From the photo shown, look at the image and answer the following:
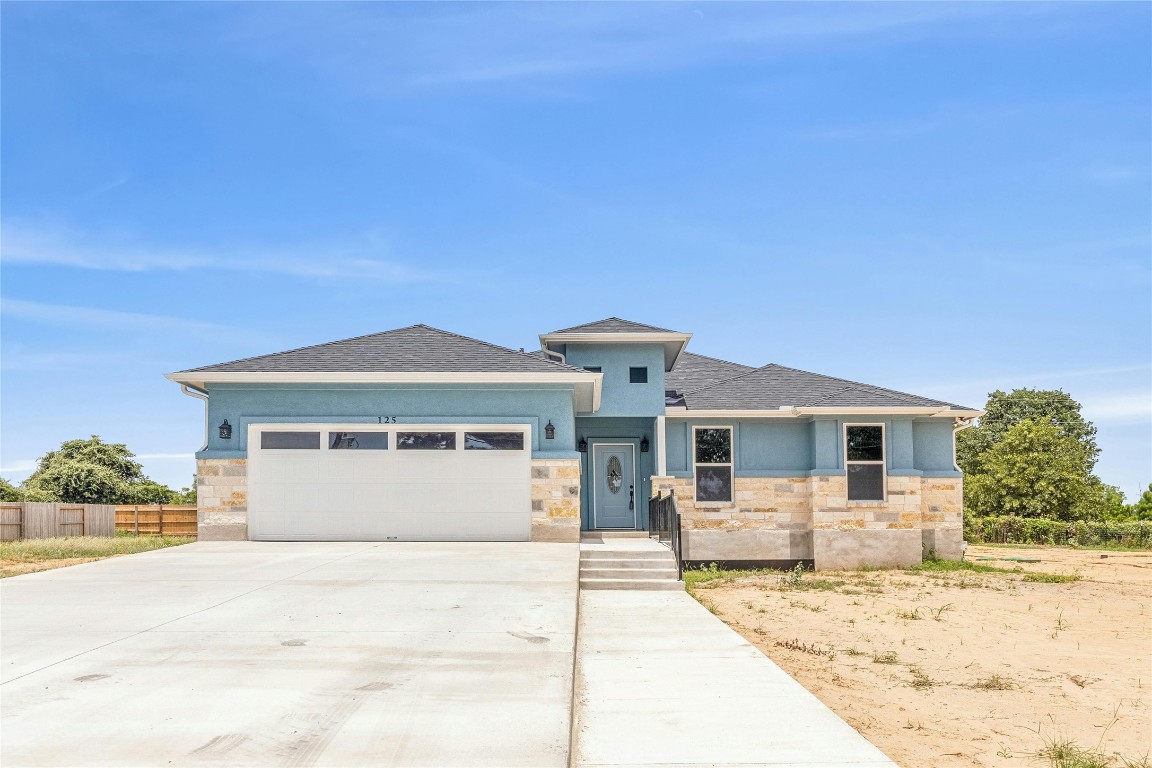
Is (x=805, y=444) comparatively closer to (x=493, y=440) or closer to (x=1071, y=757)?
(x=493, y=440)

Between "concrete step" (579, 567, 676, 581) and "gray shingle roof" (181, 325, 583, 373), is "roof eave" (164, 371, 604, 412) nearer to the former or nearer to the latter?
"gray shingle roof" (181, 325, 583, 373)

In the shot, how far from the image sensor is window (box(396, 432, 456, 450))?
642 inches

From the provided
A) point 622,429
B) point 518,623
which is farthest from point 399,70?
point 518,623

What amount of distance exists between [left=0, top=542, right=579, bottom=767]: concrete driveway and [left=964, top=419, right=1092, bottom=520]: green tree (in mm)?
25805

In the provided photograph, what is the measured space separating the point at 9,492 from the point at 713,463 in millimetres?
26727

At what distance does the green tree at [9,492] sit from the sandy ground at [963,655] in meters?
27.6

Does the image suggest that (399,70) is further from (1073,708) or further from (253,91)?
(1073,708)

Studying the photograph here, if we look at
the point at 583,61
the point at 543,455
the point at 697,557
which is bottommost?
the point at 697,557

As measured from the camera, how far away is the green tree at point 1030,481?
1250 inches

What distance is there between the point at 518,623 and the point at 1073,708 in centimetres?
510

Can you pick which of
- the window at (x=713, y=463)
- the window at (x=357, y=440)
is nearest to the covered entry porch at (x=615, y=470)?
the window at (x=713, y=463)

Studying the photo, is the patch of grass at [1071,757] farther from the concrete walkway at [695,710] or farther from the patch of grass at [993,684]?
the patch of grass at [993,684]

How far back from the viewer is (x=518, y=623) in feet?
28.3

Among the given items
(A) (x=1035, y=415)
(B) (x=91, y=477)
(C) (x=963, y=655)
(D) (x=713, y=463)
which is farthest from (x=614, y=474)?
(A) (x=1035, y=415)
